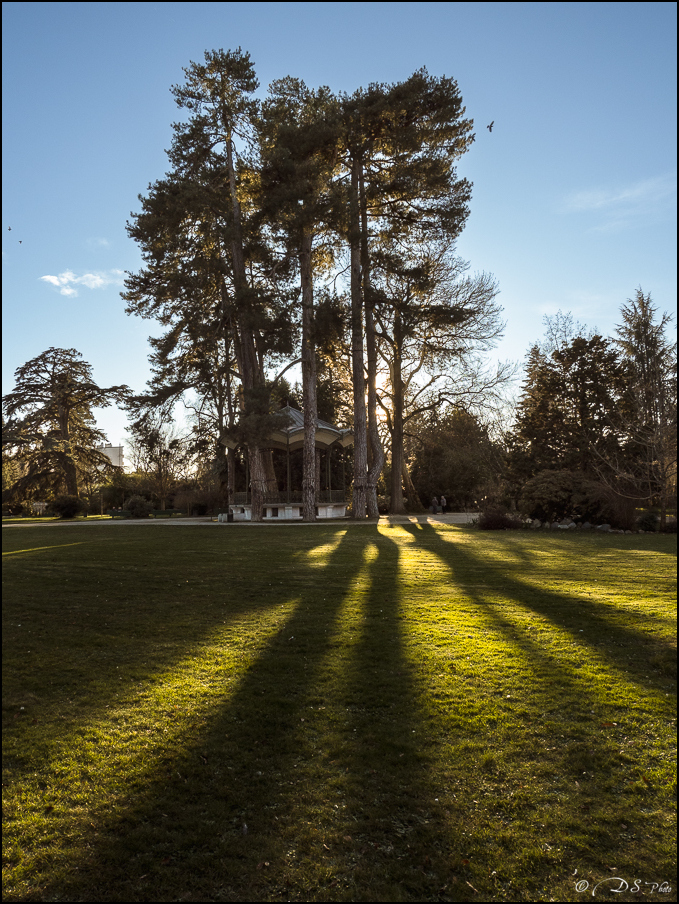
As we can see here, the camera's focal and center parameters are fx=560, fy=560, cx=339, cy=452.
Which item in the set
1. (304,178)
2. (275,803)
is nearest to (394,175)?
(304,178)

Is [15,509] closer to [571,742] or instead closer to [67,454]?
[67,454]

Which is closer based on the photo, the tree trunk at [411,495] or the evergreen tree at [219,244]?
the evergreen tree at [219,244]

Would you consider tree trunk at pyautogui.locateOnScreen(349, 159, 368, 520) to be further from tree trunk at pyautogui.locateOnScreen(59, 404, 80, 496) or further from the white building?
tree trunk at pyautogui.locateOnScreen(59, 404, 80, 496)

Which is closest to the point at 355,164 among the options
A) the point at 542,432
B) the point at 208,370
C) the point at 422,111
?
the point at 422,111

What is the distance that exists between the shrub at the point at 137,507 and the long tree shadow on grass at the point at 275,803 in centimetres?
2656

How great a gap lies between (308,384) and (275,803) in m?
20.1

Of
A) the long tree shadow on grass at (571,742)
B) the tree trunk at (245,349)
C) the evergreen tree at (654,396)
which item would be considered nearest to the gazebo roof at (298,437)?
the tree trunk at (245,349)

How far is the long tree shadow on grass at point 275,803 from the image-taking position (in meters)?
2.45

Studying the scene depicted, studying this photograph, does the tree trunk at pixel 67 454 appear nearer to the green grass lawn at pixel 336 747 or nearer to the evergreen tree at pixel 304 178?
the green grass lawn at pixel 336 747

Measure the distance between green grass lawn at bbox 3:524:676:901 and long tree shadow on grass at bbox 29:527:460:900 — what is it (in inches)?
0.5

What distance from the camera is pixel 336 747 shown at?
362 cm

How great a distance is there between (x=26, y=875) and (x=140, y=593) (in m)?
5.10

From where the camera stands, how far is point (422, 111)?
21.9 m

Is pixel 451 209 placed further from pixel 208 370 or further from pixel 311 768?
pixel 311 768
